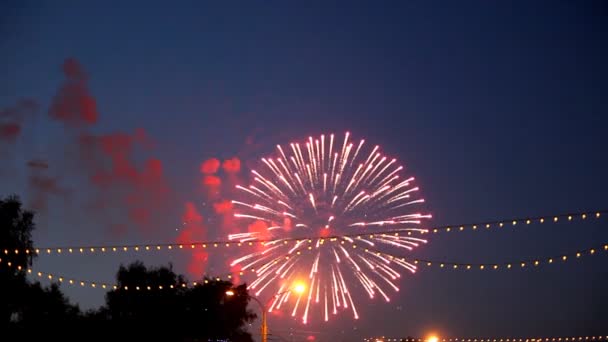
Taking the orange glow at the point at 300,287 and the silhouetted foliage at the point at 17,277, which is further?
the silhouetted foliage at the point at 17,277

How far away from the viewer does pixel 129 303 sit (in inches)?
2266

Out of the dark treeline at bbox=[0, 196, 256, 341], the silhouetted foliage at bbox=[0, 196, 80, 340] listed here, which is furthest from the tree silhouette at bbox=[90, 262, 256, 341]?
the silhouetted foliage at bbox=[0, 196, 80, 340]

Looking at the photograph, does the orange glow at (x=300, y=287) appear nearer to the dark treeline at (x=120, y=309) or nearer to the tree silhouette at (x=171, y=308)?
the dark treeline at (x=120, y=309)

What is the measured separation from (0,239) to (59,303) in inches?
333

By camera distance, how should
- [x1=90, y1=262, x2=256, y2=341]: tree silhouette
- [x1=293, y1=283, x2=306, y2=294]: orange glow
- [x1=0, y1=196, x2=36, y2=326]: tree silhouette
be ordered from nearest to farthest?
[x1=293, y1=283, x2=306, y2=294]: orange glow < [x1=0, y1=196, x2=36, y2=326]: tree silhouette < [x1=90, y1=262, x2=256, y2=341]: tree silhouette

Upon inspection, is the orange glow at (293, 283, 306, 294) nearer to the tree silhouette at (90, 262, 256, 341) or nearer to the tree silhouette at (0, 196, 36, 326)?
the tree silhouette at (0, 196, 36, 326)

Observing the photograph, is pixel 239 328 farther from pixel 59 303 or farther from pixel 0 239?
pixel 0 239

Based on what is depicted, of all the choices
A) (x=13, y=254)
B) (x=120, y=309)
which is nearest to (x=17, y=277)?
(x=13, y=254)

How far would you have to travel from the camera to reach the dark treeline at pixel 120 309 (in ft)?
140

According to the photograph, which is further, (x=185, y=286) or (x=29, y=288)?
(x=185, y=286)

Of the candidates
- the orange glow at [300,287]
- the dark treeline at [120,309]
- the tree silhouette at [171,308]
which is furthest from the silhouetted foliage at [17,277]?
the orange glow at [300,287]

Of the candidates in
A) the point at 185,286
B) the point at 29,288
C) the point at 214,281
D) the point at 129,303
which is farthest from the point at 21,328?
the point at 214,281

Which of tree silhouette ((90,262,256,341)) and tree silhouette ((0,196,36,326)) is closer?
tree silhouette ((0,196,36,326))

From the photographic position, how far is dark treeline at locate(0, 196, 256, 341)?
42.7m
